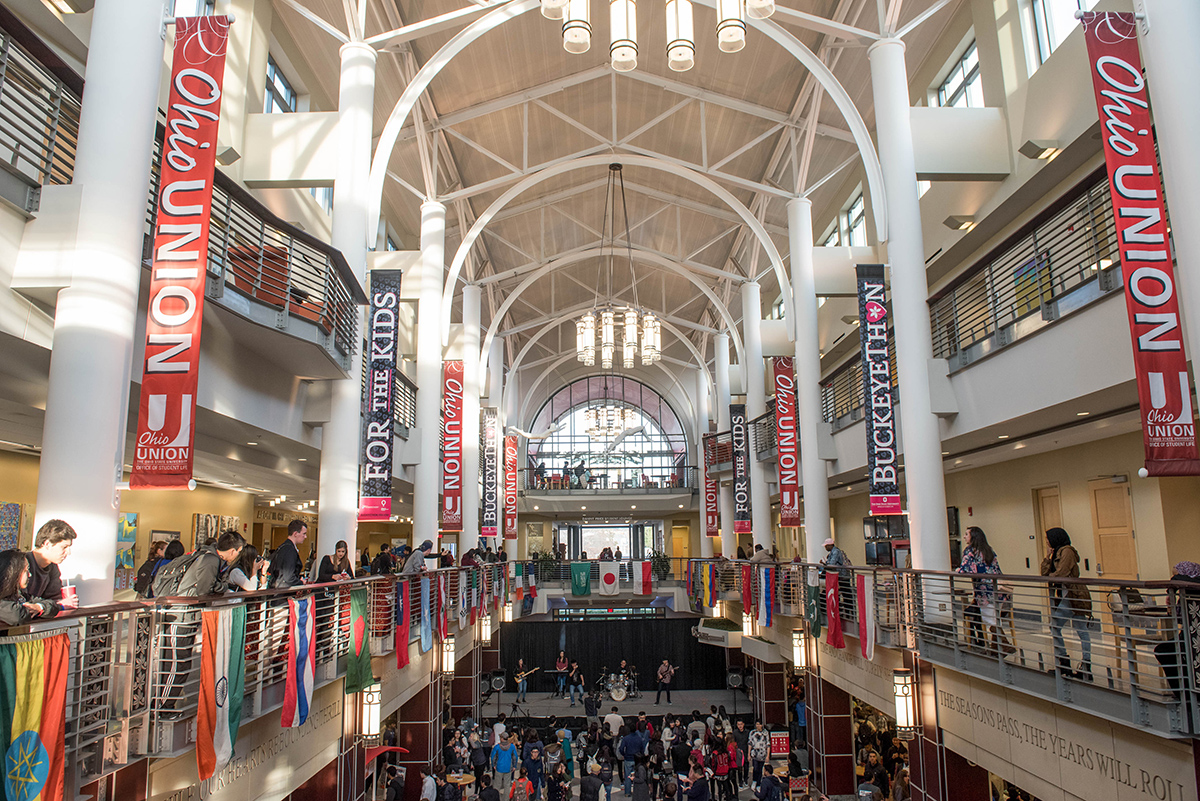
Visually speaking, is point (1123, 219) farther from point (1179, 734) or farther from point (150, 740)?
point (150, 740)

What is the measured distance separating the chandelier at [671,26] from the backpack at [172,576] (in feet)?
18.5

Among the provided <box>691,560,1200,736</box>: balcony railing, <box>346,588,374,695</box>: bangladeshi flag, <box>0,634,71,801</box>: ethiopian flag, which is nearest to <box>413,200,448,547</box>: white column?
<box>346,588,374,695</box>: bangladeshi flag

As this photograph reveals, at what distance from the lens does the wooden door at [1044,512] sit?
1419 cm

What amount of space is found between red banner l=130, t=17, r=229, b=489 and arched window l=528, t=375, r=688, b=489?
39777 millimetres

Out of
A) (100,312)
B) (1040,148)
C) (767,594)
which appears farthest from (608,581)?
(100,312)

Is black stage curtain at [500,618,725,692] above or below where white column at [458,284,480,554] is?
below

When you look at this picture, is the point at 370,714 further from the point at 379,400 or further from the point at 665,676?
the point at 665,676

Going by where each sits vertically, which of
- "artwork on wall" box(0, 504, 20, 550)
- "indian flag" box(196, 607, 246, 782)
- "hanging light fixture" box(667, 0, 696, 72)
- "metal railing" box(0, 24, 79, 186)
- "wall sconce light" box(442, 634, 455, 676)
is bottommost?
"wall sconce light" box(442, 634, 455, 676)

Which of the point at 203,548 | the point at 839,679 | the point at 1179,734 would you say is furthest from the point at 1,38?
the point at 839,679

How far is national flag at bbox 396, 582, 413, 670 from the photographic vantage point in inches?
467

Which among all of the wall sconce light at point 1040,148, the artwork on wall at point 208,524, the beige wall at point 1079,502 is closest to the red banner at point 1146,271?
the wall sconce light at point 1040,148

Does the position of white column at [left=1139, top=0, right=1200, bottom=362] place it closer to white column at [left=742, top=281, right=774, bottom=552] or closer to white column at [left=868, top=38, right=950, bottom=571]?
white column at [left=868, top=38, right=950, bottom=571]

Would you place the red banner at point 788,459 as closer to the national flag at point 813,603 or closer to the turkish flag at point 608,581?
the national flag at point 813,603

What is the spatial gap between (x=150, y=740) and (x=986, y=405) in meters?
10.2
